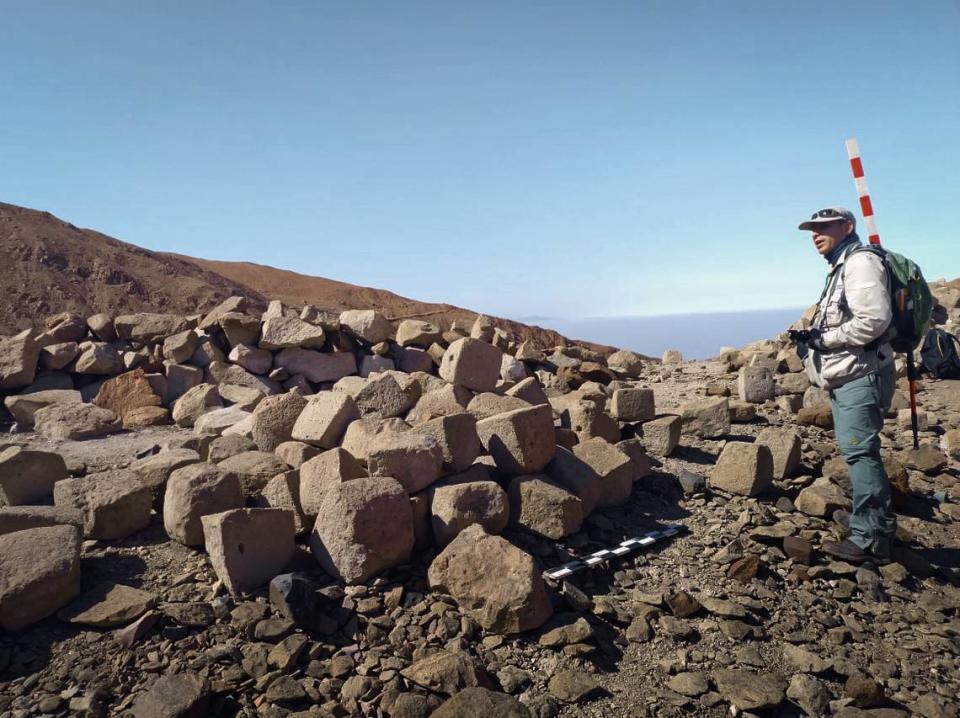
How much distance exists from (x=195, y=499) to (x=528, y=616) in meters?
2.05

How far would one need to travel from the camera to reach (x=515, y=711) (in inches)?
104

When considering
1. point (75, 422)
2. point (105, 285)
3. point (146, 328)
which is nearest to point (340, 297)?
point (105, 285)

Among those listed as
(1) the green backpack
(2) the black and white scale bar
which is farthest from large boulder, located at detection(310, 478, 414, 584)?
(1) the green backpack

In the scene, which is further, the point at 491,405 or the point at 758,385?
the point at 758,385

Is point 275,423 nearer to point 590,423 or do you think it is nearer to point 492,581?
point 590,423

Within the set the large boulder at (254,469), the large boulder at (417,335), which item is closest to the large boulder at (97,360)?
the large boulder at (417,335)

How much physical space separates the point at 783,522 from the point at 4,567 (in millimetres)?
4560

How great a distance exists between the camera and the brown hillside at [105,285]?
49.8ft

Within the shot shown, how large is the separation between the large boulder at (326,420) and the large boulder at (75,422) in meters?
3.47

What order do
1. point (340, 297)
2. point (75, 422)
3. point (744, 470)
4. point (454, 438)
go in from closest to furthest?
point (454, 438) → point (744, 470) → point (75, 422) → point (340, 297)

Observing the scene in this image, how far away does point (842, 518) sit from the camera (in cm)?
444

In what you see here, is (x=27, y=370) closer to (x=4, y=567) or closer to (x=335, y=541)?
(x=4, y=567)

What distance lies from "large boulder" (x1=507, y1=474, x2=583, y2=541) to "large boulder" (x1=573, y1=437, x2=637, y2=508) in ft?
1.66

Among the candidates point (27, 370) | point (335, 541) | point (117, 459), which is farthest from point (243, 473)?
point (27, 370)
